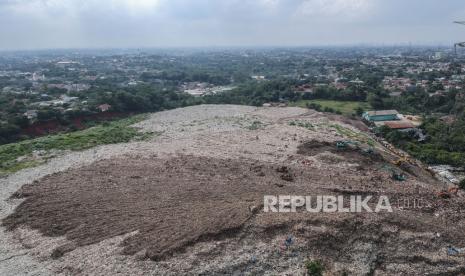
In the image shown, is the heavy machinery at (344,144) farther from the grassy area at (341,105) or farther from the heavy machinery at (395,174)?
the grassy area at (341,105)

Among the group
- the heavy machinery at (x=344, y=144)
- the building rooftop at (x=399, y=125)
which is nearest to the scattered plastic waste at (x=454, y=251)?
the heavy machinery at (x=344, y=144)

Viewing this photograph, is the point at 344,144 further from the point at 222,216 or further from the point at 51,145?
the point at 51,145

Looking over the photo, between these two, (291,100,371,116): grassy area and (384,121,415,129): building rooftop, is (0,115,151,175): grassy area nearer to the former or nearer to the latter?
(384,121,415,129): building rooftop

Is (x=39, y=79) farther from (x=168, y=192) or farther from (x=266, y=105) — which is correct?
(x=168, y=192)

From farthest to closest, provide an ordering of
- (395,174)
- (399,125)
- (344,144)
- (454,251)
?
(399,125) < (344,144) < (395,174) < (454,251)

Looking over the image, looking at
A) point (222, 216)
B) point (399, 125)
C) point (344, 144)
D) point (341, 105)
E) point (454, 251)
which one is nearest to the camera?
point (454, 251)

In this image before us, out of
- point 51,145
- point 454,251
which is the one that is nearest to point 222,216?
point 454,251

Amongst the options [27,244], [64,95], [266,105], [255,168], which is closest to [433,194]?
[255,168]
